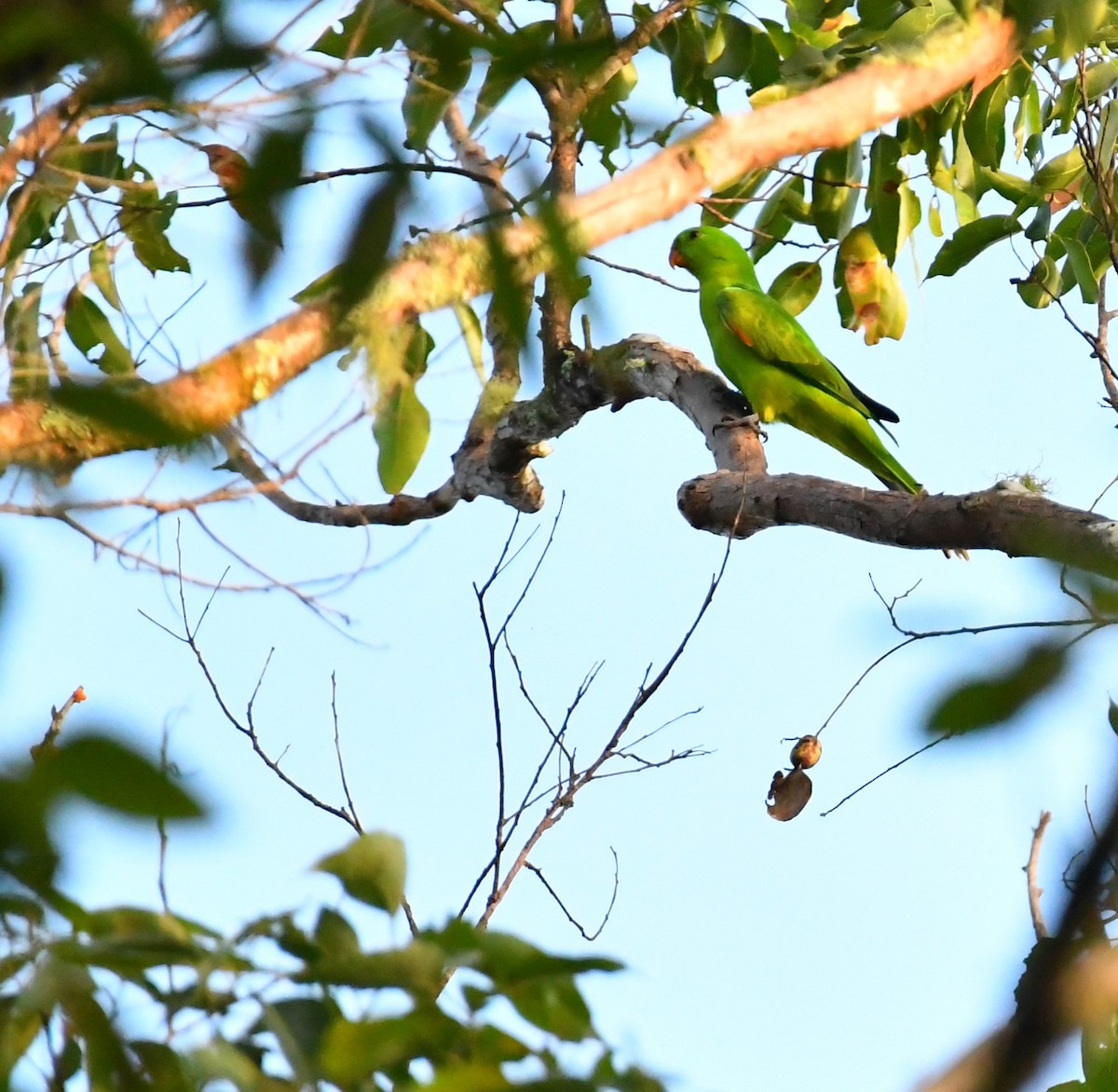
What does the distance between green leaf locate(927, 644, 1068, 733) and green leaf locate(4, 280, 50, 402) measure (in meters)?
0.69

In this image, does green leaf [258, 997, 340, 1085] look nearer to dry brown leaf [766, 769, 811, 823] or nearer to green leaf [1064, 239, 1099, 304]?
dry brown leaf [766, 769, 811, 823]

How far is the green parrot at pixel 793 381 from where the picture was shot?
172 inches

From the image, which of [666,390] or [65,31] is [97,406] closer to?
[65,31]

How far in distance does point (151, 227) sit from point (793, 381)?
8.30ft

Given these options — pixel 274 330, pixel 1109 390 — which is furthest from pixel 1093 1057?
pixel 1109 390

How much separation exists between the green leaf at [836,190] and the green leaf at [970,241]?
0.30m

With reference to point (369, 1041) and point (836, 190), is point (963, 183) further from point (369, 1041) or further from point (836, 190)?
point (369, 1041)

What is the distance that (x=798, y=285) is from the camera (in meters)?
3.67

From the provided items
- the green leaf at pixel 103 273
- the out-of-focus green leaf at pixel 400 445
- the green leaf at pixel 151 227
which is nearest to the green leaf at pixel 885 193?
the out-of-focus green leaf at pixel 400 445

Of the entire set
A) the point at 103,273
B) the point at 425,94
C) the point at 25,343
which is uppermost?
the point at 103,273

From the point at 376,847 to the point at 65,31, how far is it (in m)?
0.55

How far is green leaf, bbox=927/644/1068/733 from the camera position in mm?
548

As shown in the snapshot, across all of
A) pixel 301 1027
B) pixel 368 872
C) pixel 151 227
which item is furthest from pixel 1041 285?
pixel 301 1027

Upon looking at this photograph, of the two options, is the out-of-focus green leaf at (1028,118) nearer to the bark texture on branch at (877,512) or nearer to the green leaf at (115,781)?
the bark texture on branch at (877,512)
